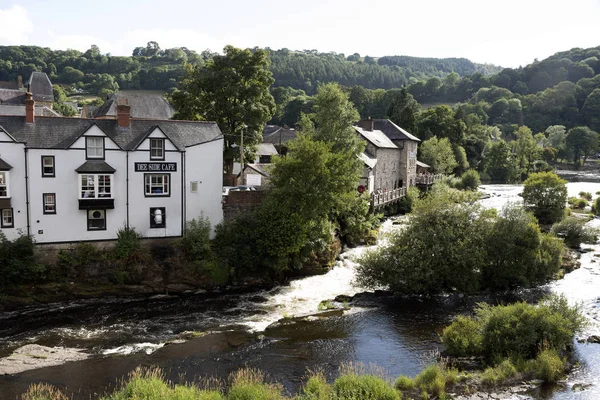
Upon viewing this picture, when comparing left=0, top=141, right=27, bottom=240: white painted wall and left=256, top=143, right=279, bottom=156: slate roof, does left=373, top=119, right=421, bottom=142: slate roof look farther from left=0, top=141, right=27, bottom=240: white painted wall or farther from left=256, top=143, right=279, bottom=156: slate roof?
left=0, top=141, right=27, bottom=240: white painted wall

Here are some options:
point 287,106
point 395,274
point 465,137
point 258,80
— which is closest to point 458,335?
point 395,274

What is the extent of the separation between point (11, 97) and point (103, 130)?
4726 centimetres

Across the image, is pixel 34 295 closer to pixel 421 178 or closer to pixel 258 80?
pixel 258 80

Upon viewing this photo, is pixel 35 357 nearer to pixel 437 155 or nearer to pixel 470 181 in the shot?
pixel 437 155

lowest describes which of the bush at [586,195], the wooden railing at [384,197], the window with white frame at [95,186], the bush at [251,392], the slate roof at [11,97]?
the bush at [251,392]

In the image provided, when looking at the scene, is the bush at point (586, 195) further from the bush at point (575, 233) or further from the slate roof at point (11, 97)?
the slate roof at point (11, 97)

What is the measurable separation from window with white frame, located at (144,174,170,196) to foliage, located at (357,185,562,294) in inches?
548

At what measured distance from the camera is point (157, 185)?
34094 millimetres

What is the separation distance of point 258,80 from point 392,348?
2769 centimetres

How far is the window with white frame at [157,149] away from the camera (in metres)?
33.5

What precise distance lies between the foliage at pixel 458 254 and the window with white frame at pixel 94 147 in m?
18.0

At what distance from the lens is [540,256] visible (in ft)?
111

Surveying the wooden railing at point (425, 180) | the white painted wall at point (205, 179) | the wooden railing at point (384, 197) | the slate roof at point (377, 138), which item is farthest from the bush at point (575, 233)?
the white painted wall at point (205, 179)

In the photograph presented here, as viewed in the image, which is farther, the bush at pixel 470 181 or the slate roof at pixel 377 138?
the bush at pixel 470 181
